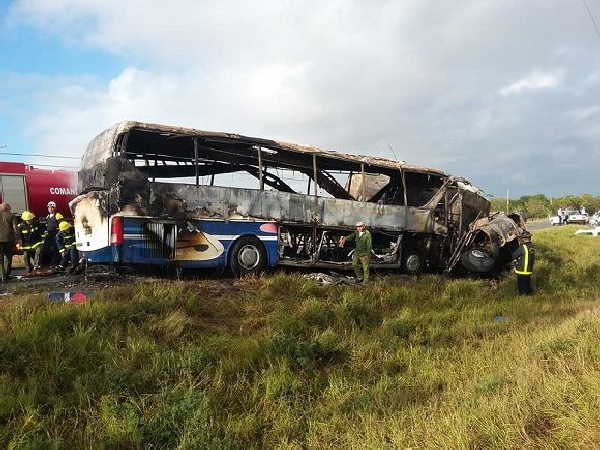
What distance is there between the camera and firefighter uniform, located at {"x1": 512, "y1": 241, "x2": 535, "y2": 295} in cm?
977

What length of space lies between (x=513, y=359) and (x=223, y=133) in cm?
595

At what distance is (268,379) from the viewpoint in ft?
16.1

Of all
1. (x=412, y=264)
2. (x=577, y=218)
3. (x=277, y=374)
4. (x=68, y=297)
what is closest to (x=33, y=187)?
(x=68, y=297)

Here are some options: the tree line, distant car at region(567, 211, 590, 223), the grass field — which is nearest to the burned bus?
the grass field

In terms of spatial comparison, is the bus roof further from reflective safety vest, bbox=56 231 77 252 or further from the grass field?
the grass field

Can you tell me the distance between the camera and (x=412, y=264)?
36.9 ft

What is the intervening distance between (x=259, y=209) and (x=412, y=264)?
4.52 metres

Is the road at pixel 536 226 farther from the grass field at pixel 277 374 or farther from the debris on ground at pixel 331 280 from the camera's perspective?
the grass field at pixel 277 374

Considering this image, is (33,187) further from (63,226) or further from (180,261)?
(180,261)

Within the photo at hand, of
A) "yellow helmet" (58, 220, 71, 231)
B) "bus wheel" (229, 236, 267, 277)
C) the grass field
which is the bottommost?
the grass field

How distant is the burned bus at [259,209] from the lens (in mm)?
7438

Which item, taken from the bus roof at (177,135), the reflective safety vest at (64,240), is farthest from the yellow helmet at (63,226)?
the bus roof at (177,135)

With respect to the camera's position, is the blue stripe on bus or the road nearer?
the blue stripe on bus

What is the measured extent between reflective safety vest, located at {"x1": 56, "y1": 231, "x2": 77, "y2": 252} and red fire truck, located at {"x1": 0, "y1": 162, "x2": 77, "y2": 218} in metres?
3.83
